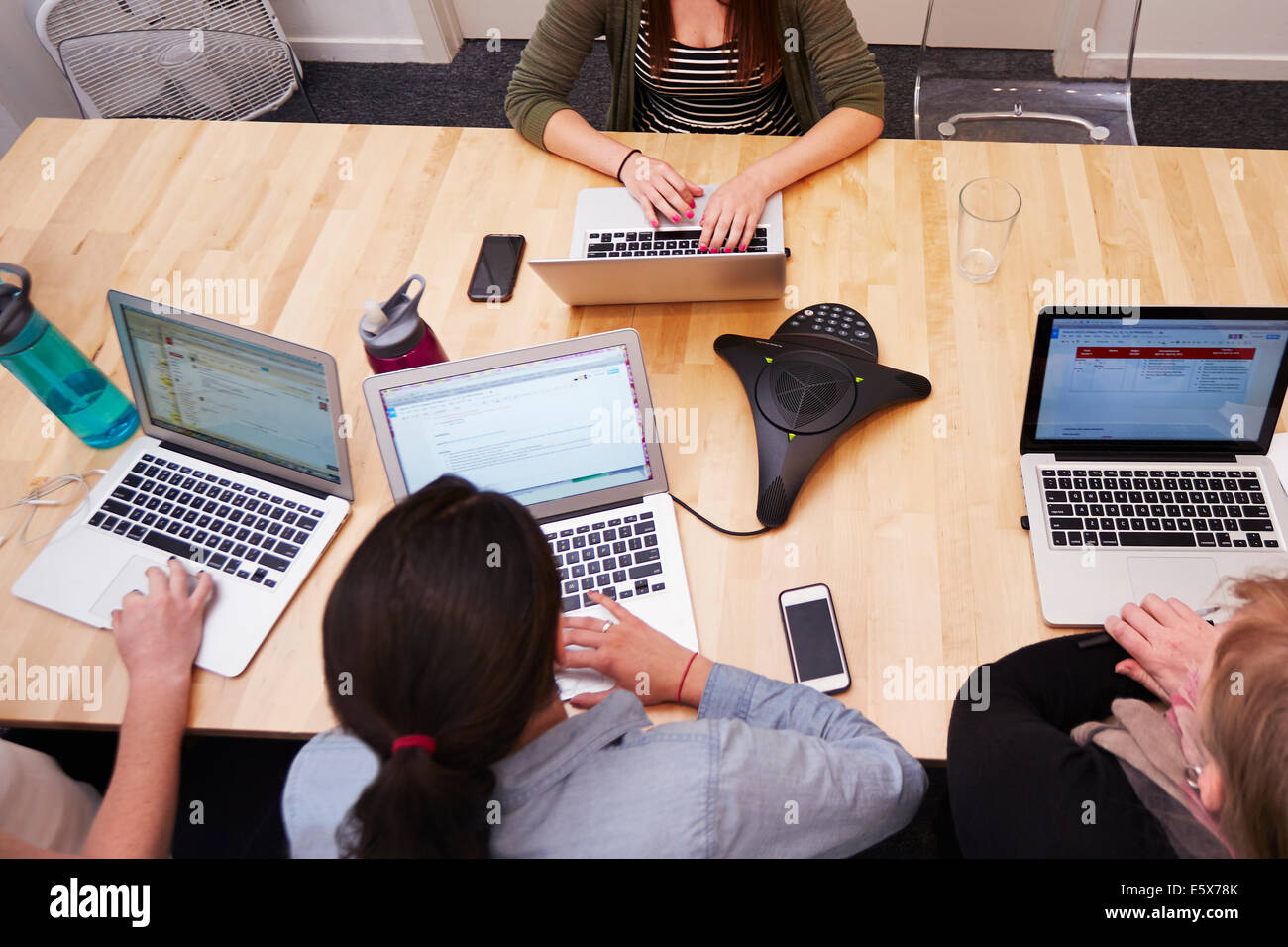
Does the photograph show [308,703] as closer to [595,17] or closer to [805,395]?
[805,395]

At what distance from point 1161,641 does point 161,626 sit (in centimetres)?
124

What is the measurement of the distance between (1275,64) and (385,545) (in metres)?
3.35

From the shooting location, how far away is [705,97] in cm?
183

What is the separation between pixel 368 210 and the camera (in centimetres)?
160

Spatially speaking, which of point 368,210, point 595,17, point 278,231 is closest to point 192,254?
point 278,231

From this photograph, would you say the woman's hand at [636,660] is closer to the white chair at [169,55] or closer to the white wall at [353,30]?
the white chair at [169,55]

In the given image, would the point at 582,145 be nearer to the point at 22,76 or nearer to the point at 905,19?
the point at 905,19

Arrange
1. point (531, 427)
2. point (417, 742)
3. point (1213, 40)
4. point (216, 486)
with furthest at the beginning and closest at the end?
point (1213, 40), point (216, 486), point (531, 427), point (417, 742)

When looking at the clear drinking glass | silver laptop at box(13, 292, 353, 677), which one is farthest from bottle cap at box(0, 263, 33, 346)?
the clear drinking glass

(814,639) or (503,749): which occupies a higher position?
(503,749)

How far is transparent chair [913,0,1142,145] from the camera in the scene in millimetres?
1966

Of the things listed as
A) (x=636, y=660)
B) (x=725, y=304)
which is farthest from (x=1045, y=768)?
(x=725, y=304)

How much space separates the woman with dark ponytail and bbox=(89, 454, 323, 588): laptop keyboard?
376 mm

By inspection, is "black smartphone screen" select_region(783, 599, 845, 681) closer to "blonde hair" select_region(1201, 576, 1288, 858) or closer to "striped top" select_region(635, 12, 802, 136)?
"blonde hair" select_region(1201, 576, 1288, 858)
